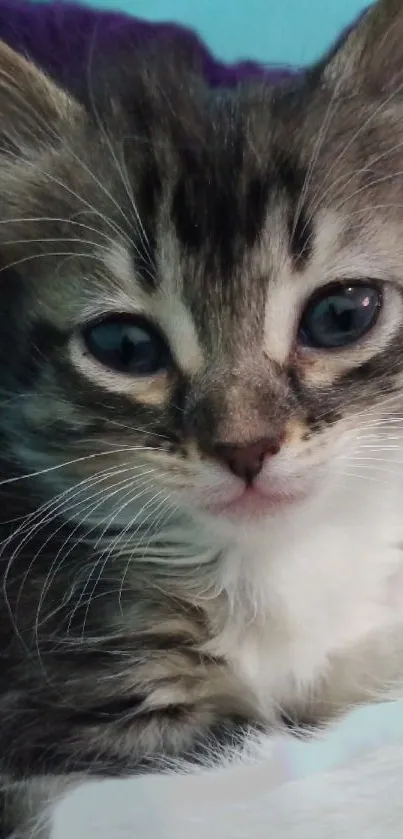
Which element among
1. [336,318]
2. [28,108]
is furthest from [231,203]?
[28,108]

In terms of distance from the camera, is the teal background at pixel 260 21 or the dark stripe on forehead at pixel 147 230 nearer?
the dark stripe on forehead at pixel 147 230

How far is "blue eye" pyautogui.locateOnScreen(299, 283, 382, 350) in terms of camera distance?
0.85m

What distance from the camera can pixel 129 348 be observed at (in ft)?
2.89

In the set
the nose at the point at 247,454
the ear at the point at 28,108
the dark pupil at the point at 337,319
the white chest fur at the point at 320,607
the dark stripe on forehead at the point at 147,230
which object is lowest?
the white chest fur at the point at 320,607

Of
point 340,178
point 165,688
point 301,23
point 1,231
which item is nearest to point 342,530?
point 165,688

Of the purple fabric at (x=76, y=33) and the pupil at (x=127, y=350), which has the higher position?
the purple fabric at (x=76, y=33)

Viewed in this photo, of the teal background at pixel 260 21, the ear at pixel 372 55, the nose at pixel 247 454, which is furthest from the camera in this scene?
the teal background at pixel 260 21

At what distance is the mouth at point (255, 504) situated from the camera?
0.83 metres

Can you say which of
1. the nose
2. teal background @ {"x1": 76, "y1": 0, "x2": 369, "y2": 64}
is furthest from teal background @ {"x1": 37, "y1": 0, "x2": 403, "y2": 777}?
the nose

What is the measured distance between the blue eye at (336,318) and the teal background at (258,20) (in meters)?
0.48

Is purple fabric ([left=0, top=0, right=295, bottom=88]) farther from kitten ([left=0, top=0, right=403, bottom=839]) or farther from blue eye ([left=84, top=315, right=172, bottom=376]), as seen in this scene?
blue eye ([left=84, top=315, right=172, bottom=376])

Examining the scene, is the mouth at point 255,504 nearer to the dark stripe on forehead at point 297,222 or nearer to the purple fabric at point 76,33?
the dark stripe on forehead at point 297,222

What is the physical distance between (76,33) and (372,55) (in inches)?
21.4

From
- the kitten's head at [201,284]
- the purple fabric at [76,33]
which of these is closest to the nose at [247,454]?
the kitten's head at [201,284]
